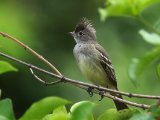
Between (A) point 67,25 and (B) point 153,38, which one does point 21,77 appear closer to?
(A) point 67,25

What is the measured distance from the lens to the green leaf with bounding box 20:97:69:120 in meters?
1.87

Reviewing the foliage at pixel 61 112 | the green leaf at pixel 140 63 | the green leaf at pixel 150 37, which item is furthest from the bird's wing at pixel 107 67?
the green leaf at pixel 150 37

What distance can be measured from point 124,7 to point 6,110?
449 millimetres

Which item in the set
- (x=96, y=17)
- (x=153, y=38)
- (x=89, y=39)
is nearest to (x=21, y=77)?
(x=96, y=17)

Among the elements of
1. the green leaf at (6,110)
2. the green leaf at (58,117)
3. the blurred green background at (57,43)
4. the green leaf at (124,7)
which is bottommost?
the green leaf at (6,110)

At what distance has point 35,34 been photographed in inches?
385

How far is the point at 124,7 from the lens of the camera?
5.74 ft

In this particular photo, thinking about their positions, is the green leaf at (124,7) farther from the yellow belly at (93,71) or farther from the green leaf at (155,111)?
the yellow belly at (93,71)

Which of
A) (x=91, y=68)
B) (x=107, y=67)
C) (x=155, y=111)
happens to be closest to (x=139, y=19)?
(x=155, y=111)

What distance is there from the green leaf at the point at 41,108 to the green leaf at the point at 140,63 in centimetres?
27

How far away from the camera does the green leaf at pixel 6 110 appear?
178 cm

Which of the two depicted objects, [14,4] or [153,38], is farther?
[14,4]

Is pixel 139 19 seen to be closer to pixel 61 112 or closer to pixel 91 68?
pixel 61 112

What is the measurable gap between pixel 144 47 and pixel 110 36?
52 centimetres
